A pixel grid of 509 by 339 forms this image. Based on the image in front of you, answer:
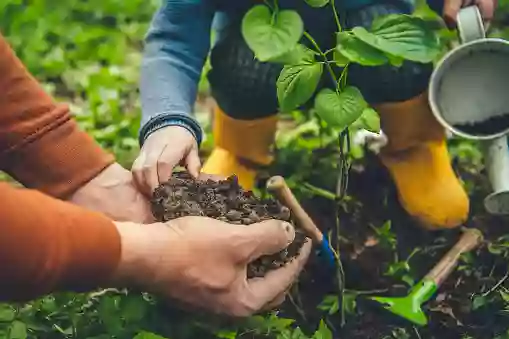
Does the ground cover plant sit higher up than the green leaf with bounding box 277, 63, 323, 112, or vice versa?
the green leaf with bounding box 277, 63, 323, 112

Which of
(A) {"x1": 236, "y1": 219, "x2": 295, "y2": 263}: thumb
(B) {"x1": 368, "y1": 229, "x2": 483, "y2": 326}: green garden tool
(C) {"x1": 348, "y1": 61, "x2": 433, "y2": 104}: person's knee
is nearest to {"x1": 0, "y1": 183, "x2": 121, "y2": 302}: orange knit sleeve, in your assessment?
(A) {"x1": 236, "y1": 219, "x2": 295, "y2": 263}: thumb

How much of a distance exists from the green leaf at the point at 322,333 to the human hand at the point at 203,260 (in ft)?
0.30

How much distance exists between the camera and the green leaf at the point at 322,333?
1116 millimetres

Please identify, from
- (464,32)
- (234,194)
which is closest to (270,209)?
(234,194)

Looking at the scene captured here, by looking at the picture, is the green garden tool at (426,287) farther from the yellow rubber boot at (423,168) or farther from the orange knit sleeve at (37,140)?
the orange knit sleeve at (37,140)

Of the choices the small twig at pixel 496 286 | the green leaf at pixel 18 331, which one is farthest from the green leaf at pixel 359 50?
the green leaf at pixel 18 331

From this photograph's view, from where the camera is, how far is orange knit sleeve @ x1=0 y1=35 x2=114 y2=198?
1.18 meters

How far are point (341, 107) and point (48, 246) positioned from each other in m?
0.37

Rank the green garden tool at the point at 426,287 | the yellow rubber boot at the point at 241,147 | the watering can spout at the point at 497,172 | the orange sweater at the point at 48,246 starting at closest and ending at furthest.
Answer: the orange sweater at the point at 48,246
the green garden tool at the point at 426,287
the watering can spout at the point at 497,172
the yellow rubber boot at the point at 241,147

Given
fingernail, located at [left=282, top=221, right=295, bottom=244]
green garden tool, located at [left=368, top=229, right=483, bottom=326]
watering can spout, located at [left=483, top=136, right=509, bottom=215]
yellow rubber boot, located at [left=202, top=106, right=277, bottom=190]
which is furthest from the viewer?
yellow rubber boot, located at [left=202, top=106, right=277, bottom=190]

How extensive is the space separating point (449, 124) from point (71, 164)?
567 mm

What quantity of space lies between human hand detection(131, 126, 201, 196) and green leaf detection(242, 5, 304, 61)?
0.93 feet

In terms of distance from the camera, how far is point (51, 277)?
2.82ft

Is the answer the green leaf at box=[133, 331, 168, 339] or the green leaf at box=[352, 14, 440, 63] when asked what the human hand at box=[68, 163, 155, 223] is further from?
the green leaf at box=[352, 14, 440, 63]
